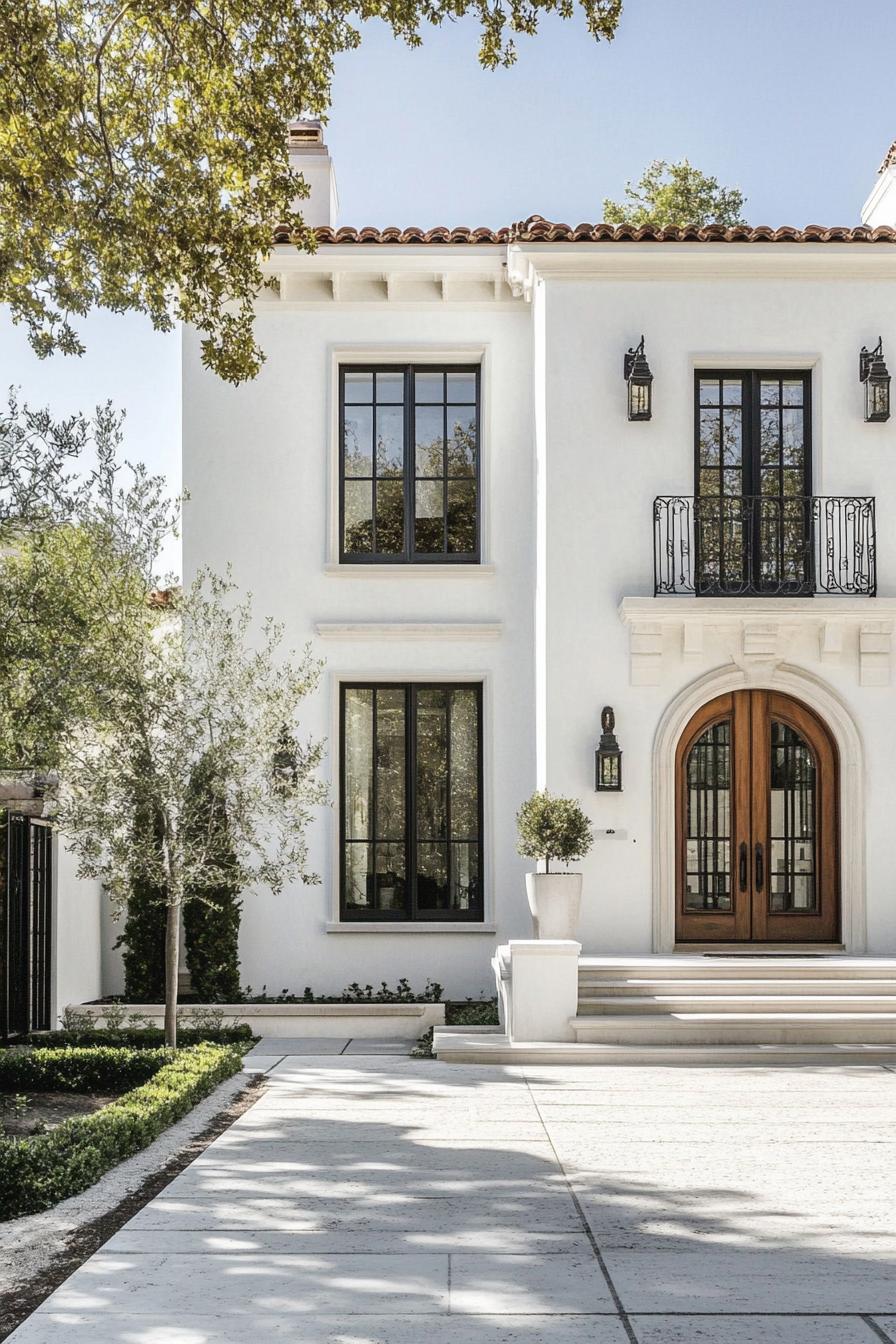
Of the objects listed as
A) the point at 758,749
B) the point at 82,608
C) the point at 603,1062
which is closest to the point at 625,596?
the point at 758,749

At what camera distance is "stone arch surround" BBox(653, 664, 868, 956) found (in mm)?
14336

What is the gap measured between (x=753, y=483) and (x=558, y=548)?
2235 mm

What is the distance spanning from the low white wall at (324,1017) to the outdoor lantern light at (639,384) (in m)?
6.40

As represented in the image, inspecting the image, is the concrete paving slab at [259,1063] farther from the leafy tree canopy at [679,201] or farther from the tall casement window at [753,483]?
the leafy tree canopy at [679,201]

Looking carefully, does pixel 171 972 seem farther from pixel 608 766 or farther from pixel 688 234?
pixel 688 234

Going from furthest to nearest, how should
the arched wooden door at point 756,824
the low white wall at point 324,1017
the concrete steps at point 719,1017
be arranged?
the arched wooden door at point 756,824
the low white wall at point 324,1017
the concrete steps at point 719,1017

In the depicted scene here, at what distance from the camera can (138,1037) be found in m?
12.4

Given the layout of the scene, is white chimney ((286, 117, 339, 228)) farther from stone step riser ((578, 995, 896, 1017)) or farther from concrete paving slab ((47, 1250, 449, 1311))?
concrete paving slab ((47, 1250, 449, 1311))

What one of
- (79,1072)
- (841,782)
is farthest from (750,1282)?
(841,782)

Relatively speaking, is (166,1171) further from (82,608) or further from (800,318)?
(800,318)

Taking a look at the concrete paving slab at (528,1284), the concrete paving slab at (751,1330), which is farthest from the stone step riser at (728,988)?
the concrete paving slab at (751,1330)

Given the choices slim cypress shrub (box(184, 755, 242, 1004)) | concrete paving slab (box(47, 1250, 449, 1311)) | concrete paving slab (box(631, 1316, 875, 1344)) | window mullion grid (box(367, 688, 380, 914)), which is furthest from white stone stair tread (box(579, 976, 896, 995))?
concrete paving slab (box(631, 1316, 875, 1344))

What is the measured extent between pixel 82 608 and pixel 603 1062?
5.74m

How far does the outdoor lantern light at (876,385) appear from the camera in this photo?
14594 millimetres
